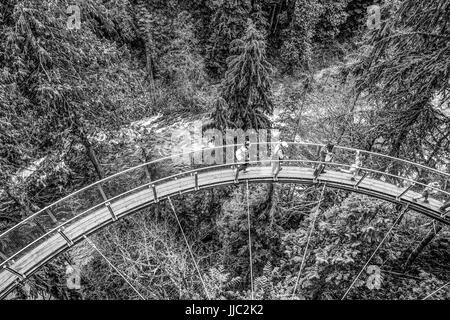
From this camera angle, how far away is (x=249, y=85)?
617 inches

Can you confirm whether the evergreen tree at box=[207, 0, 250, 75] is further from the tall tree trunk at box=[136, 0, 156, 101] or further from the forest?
the forest

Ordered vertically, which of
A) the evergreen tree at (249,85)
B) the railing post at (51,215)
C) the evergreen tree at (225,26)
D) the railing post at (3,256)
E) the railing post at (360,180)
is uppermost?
the evergreen tree at (225,26)

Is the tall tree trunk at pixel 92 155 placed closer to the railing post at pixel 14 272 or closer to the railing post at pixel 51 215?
the railing post at pixel 51 215

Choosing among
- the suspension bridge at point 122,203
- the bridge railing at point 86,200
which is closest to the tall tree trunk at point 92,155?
the bridge railing at point 86,200

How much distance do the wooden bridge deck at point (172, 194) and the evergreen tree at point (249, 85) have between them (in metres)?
3.74

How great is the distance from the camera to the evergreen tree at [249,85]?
589 inches

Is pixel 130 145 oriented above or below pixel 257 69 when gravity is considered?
above

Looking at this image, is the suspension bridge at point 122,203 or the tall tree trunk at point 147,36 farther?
the tall tree trunk at point 147,36

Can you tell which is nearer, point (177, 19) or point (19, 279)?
point (19, 279)

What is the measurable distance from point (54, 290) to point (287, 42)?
3155 cm

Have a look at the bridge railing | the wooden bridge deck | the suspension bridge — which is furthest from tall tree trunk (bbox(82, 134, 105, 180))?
the wooden bridge deck

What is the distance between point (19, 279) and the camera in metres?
11.1
